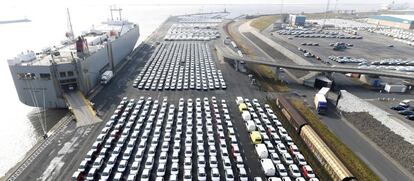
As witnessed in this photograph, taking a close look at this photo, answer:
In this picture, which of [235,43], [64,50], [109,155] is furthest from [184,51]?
[109,155]

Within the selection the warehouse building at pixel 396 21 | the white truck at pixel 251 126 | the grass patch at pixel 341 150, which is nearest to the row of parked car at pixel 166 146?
the white truck at pixel 251 126

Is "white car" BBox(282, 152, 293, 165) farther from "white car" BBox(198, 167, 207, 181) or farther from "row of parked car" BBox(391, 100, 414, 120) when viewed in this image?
"row of parked car" BBox(391, 100, 414, 120)

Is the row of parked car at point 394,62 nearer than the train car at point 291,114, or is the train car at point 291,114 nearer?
the train car at point 291,114

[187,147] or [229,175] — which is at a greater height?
[187,147]


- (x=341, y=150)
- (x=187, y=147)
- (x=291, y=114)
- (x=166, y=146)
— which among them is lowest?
(x=341, y=150)

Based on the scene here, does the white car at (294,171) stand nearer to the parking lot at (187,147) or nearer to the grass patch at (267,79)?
the parking lot at (187,147)

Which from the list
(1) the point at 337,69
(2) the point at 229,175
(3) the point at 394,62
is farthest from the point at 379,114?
(3) the point at 394,62

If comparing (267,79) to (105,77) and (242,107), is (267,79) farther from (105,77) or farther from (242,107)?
(105,77)
